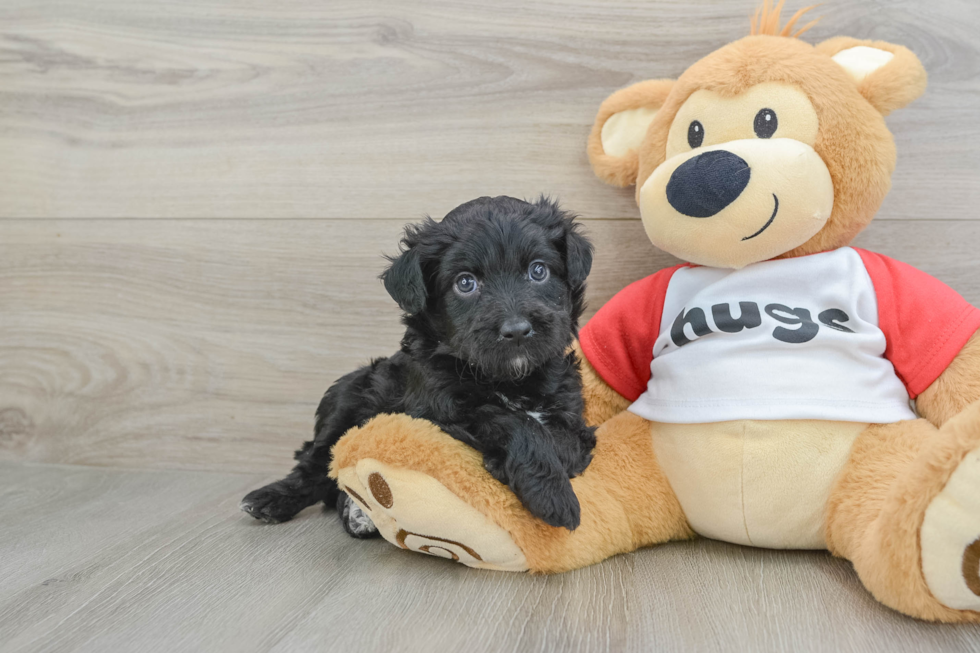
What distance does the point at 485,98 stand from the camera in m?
1.79

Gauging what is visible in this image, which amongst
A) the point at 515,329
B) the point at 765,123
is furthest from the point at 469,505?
the point at 765,123

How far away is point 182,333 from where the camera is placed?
1.97 metres

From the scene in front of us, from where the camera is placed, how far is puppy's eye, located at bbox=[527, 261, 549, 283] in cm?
127

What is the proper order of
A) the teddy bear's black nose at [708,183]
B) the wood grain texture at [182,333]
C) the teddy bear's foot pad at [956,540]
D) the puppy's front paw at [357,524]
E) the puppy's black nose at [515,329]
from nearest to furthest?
the teddy bear's foot pad at [956,540] < the puppy's black nose at [515,329] < the teddy bear's black nose at [708,183] < the puppy's front paw at [357,524] < the wood grain texture at [182,333]

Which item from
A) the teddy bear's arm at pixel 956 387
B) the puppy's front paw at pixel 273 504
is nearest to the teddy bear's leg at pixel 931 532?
the teddy bear's arm at pixel 956 387

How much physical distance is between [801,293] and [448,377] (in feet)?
2.35

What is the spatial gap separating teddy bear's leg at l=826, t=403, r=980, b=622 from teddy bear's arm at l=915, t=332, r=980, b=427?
0.17m

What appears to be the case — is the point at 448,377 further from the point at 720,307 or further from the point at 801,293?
the point at 801,293

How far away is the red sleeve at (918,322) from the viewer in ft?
4.06

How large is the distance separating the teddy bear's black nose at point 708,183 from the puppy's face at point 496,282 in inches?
8.2

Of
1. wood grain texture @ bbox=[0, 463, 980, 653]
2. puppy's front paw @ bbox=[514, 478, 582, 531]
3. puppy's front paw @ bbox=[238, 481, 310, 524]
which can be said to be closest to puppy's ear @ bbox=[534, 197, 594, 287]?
puppy's front paw @ bbox=[514, 478, 582, 531]

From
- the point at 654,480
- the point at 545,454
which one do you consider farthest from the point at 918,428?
the point at 545,454

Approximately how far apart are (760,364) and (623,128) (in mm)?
648

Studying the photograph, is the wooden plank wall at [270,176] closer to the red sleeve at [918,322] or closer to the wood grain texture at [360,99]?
the wood grain texture at [360,99]
